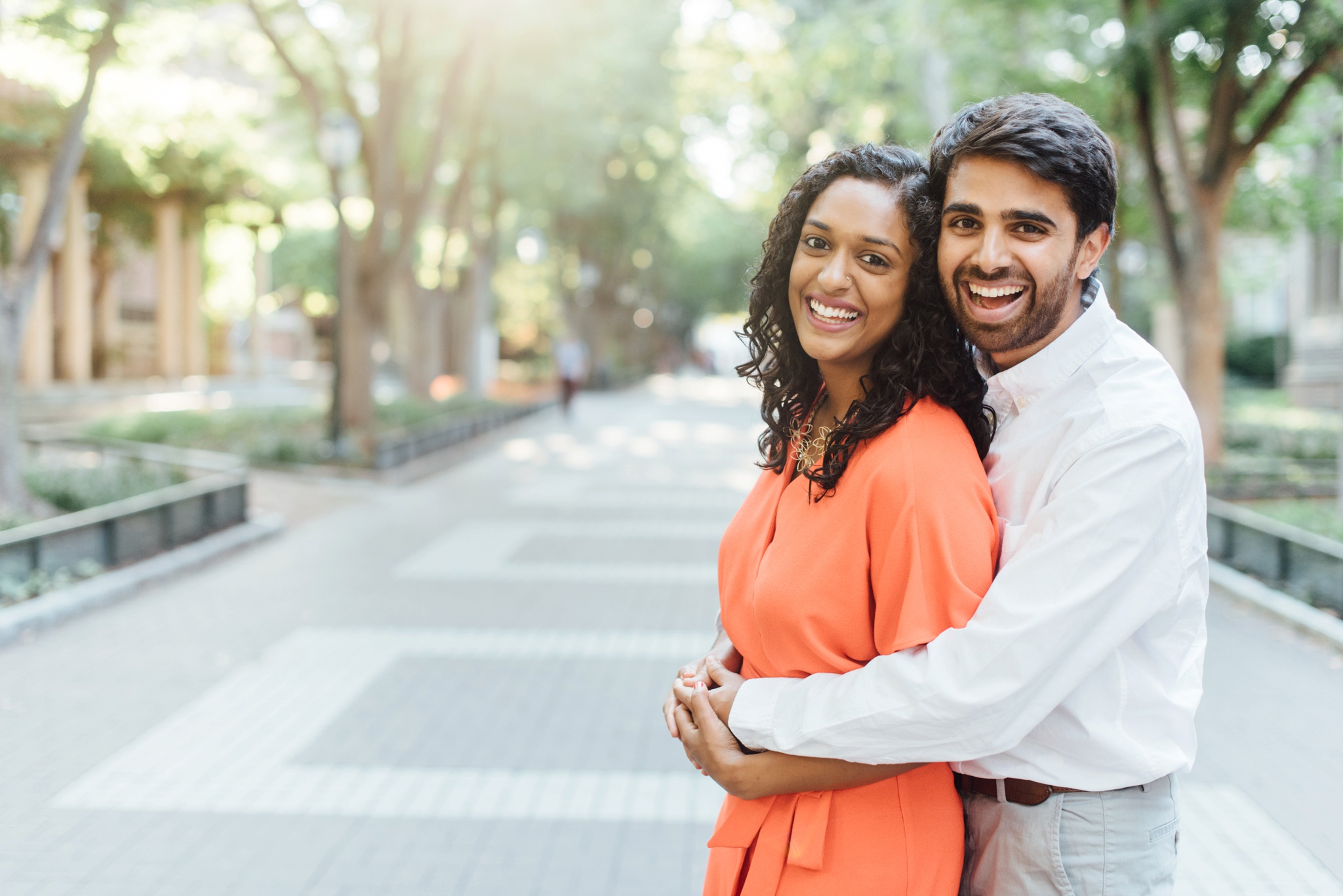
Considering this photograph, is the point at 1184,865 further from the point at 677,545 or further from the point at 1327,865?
the point at 677,545

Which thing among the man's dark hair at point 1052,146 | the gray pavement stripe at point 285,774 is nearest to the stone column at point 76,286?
the gray pavement stripe at point 285,774

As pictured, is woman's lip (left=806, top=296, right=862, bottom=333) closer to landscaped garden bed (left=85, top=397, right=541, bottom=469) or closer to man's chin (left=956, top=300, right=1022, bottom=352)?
man's chin (left=956, top=300, right=1022, bottom=352)

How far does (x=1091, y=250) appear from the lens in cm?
180

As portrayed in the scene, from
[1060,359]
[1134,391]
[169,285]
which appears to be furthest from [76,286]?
[1134,391]

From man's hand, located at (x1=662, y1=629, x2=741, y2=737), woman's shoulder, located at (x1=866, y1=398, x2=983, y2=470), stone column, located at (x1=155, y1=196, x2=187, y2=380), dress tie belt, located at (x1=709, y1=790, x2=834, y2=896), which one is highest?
stone column, located at (x1=155, y1=196, x2=187, y2=380)

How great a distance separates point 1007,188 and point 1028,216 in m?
0.05

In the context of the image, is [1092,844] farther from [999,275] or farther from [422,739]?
[422,739]

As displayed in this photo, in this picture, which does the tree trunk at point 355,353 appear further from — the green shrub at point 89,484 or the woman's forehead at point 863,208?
the woman's forehead at point 863,208

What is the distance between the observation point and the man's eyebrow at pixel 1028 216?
173 cm

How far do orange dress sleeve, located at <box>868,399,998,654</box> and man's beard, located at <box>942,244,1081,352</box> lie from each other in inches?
7.0

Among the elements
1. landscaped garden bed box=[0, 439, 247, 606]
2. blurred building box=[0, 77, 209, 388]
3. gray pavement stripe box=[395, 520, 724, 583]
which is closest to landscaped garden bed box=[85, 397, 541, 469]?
landscaped garden bed box=[0, 439, 247, 606]

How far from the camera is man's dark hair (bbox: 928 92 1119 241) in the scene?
1.70m

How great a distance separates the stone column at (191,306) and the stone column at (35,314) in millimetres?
5509

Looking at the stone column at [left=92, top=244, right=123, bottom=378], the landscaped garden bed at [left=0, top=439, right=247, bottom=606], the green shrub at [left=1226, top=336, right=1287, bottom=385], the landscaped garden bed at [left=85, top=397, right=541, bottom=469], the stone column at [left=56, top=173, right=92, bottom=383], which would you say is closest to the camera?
the landscaped garden bed at [left=0, top=439, right=247, bottom=606]
